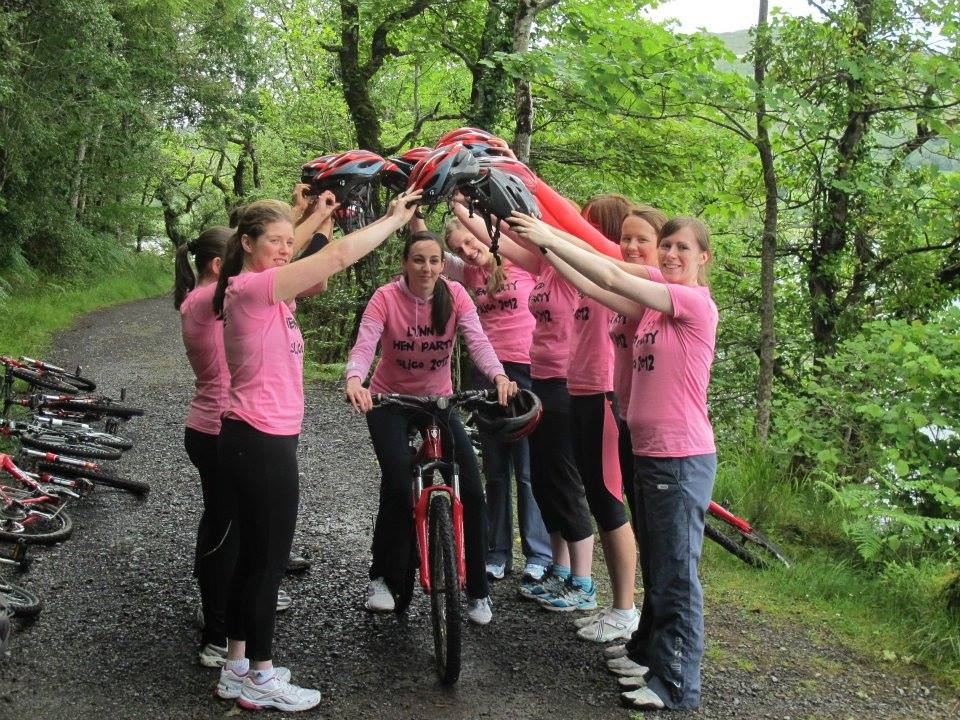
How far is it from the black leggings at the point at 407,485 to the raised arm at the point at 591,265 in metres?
1.16

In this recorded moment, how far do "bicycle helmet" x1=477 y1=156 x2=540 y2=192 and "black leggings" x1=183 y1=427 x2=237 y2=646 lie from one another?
183 centimetres

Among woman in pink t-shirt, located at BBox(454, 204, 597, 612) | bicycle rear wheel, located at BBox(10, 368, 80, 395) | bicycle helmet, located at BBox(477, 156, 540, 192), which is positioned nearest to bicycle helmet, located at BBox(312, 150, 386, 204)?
bicycle helmet, located at BBox(477, 156, 540, 192)

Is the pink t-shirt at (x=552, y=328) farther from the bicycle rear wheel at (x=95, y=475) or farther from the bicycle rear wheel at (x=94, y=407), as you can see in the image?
the bicycle rear wheel at (x=94, y=407)

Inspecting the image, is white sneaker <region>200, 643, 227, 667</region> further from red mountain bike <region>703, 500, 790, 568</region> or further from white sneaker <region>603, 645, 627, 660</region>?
red mountain bike <region>703, 500, 790, 568</region>

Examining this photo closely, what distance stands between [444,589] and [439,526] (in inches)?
11.4

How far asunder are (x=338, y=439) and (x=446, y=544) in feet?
19.6

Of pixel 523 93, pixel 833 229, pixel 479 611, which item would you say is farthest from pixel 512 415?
pixel 833 229

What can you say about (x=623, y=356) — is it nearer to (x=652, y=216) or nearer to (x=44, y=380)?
(x=652, y=216)

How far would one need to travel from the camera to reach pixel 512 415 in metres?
4.77

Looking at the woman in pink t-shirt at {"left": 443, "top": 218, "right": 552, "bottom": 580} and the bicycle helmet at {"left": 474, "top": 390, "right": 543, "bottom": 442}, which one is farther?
the woman in pink t-shirt at {"left": 443, "top": 218, "right": 552, "bottom": 580}

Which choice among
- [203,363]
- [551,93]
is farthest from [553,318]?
[551,93]

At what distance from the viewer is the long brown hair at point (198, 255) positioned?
458 cm

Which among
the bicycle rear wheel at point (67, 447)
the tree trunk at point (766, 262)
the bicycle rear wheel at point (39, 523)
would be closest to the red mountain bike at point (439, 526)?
the bicycle rear wheel at point (39, 523)

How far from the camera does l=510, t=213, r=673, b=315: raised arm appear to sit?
3834 mm
